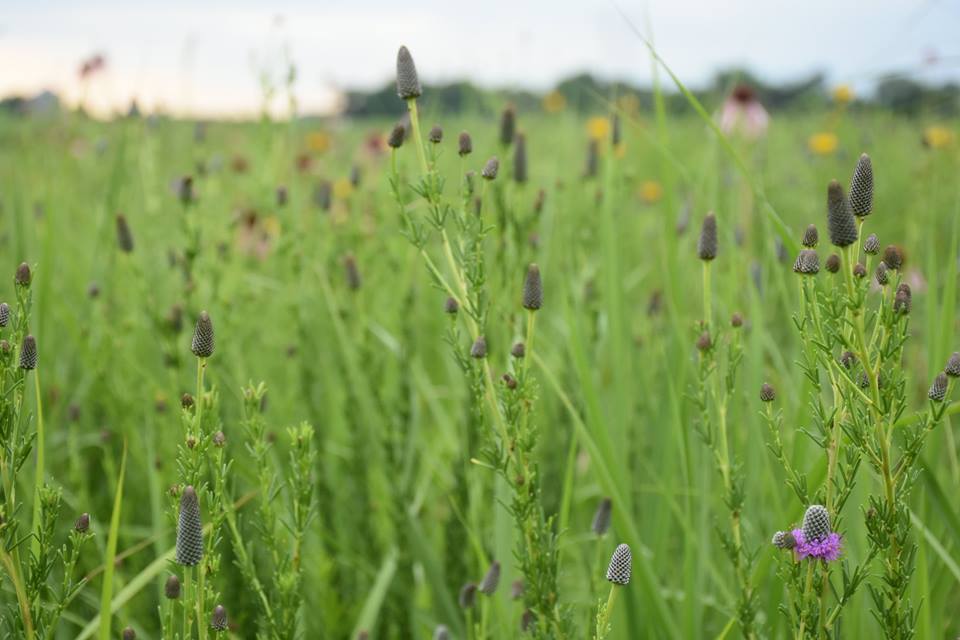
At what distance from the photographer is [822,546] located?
3.19ft

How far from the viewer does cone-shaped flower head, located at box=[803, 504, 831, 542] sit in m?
0.95

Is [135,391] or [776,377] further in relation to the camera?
[135,391]

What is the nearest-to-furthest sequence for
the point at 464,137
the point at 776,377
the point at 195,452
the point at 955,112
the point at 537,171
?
the point at 195,452
the point at 464,137
the point at 776,377
the point at 537,171
the point at 955,112

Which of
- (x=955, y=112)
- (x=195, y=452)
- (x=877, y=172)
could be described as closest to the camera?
(x=195, y=452)

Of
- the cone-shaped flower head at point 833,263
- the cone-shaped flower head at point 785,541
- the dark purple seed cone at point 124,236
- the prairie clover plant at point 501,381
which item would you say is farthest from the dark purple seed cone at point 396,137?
the dark purple seed cone at point 124,236

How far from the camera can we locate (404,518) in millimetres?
1845

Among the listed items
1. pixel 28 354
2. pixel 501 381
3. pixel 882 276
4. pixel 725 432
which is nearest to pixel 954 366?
pixel 882 276

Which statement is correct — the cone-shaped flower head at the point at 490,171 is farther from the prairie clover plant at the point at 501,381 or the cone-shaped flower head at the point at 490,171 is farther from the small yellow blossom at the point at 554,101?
the small yellow blossom at the point at 554,101

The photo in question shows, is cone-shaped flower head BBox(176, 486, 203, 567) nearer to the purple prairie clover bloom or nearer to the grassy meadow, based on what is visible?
the grassy meadow

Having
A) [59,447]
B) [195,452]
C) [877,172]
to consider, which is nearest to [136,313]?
[59,447]

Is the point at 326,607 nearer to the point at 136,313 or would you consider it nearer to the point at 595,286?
the point at 595,286

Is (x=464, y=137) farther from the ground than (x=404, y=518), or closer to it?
farther from the ground

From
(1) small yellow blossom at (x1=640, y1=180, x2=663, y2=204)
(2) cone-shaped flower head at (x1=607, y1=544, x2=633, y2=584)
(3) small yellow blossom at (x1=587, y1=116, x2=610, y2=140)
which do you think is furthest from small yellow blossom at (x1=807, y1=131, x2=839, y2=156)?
(2) cone-shaped flower head at (x1=607, y1=544, x2=633, y2=584)

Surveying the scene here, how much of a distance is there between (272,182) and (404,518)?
1.40 metres
